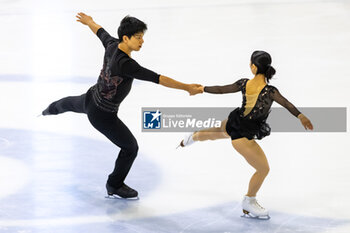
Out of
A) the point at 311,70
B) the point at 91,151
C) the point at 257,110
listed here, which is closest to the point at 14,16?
the point at 311,70

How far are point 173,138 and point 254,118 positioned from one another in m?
2.07

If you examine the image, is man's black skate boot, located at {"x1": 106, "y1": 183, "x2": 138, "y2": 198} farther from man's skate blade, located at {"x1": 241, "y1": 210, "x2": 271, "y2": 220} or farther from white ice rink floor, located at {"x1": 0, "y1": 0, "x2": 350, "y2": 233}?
man's skate blade, located at {"x1": 241, "y1": 210, "x2": 271, "y2": 220}

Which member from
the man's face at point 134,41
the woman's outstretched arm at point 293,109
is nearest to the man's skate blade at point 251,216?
the woman's outstretched arm at point 293,109

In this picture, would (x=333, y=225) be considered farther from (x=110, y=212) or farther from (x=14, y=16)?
(x=14, y=16)


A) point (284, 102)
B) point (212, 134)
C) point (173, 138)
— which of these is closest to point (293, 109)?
point (284, 102)

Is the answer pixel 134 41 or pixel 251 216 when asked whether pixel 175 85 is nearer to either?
pixel 134 41

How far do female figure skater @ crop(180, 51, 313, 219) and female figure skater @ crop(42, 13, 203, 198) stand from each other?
332 mm

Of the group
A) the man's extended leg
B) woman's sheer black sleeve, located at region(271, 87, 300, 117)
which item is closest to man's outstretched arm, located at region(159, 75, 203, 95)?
woman's sheer black sleeve, located at region(271, 87, 300, 117)

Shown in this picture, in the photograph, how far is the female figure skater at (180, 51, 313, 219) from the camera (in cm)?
466

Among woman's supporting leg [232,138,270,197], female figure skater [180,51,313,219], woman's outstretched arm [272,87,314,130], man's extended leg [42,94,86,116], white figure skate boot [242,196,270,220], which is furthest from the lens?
man's extended leg [42,94,86,116]

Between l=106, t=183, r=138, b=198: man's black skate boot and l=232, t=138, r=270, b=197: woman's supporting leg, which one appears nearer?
l=232, t=138, r=270, b=197: woman's supporting leg

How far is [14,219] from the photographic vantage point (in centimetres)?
498

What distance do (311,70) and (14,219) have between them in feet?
16.2

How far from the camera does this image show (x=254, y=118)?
4758mm
